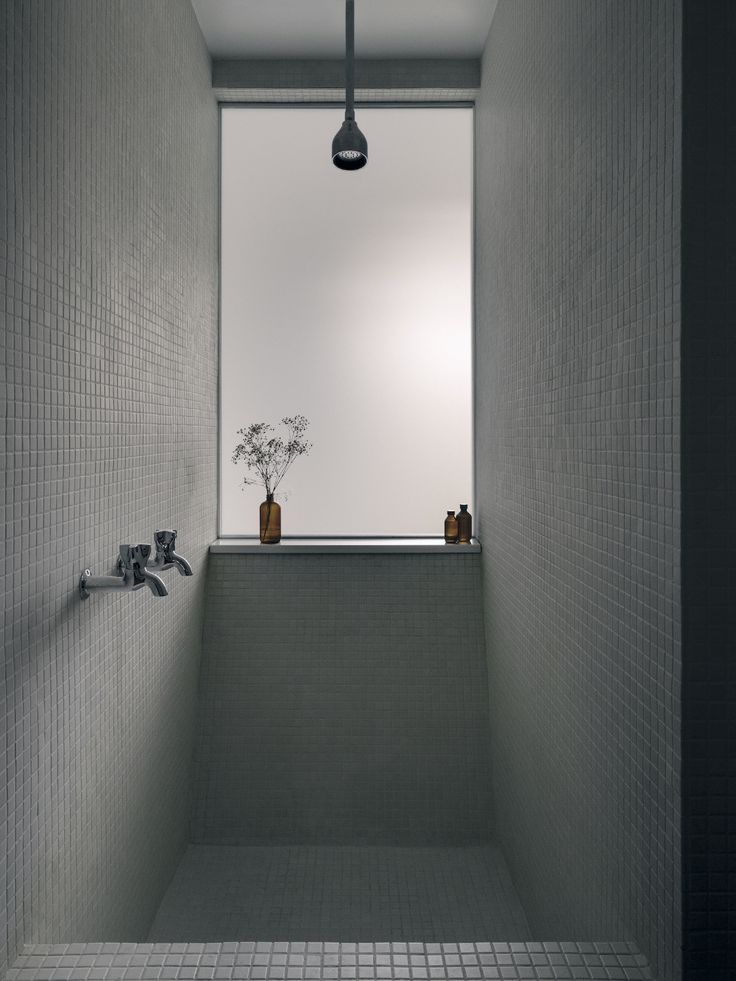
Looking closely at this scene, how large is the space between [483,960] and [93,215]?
158 centimetres

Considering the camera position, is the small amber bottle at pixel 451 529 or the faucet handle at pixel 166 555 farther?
the small amber bottle at pixel 451 529

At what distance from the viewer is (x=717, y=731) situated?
3.58ft

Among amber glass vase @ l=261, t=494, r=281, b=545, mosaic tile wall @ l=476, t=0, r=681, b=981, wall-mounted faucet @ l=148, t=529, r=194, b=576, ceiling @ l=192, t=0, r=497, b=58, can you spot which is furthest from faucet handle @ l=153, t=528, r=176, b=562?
ceiling @ l=192, t=0, r=497, b=58

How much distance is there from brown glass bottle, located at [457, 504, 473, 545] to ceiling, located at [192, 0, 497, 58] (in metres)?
1.65

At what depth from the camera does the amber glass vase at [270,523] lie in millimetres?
2830

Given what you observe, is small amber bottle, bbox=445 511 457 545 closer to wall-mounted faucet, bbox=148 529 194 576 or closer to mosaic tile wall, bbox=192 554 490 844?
mosaic tile wall, bbox=192 554 490 844

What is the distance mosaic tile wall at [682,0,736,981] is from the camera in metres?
1.07

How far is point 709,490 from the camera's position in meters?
1.08

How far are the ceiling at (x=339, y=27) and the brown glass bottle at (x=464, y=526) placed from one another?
165 centimetres

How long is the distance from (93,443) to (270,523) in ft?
4.18

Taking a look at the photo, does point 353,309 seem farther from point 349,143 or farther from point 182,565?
point 182,565

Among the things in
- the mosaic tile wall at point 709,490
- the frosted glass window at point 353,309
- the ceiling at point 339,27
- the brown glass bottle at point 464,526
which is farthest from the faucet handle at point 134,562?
the ceiling at point 339,27

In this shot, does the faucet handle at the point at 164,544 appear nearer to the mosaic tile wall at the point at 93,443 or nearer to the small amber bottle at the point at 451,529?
the mosaic tile wall at the point at 93,443

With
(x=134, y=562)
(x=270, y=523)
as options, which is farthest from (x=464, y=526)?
(x=134, y=562)
